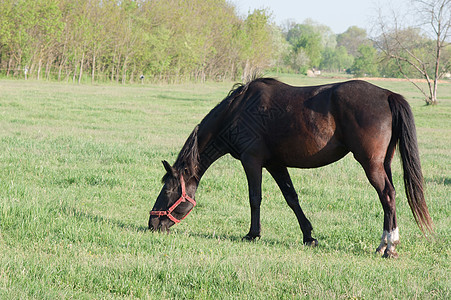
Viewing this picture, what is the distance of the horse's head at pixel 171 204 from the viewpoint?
18.8 ft

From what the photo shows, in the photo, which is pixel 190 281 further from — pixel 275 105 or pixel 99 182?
pixel 99 182

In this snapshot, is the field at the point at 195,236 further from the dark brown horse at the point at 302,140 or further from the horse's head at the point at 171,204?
the dark brown horse at the point at 302,140

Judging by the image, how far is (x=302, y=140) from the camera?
532 centimetres

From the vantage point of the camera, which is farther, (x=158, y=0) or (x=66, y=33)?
(x=158, y=0)

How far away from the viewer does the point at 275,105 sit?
219 inches

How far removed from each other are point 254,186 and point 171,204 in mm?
1051

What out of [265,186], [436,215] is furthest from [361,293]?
[265,186]

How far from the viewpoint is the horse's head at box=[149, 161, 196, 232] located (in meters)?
5.73

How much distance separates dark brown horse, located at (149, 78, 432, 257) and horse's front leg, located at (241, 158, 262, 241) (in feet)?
0.04

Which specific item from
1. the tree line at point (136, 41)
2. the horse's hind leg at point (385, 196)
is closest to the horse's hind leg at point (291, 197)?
the horse's hind leg at point (385, 196)

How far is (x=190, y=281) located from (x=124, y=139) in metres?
11.3

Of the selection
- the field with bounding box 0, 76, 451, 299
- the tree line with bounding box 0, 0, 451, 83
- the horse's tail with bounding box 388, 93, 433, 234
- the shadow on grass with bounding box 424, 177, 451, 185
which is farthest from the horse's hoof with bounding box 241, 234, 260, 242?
the tree line with bounding box 0, 0, 451, 83

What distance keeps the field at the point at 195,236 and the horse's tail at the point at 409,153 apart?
48 cm

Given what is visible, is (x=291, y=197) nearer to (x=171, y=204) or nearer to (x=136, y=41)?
(x=171, y=204)
